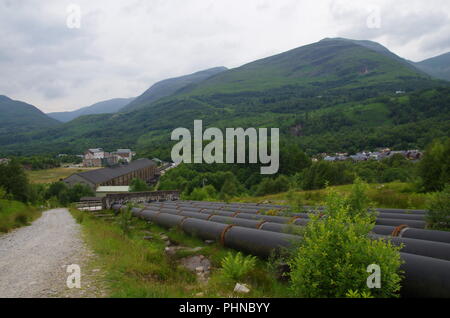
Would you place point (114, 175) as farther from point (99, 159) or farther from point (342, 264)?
point (342, 264)

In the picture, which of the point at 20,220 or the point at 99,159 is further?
the point at 99,159

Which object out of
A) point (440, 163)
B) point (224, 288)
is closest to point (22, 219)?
point (224, 288)

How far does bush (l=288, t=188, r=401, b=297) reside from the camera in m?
4.45

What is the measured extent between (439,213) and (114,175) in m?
90.1

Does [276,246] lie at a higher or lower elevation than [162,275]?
higher

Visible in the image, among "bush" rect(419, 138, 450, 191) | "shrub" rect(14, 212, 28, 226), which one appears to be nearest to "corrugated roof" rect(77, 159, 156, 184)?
"shrub" rect(14, 212, 28, 226)

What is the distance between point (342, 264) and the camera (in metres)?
4.64

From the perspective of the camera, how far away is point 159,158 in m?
148

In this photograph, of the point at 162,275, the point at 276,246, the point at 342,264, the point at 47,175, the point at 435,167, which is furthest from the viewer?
the point at 47,175

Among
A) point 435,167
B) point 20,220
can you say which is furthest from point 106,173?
point 435,167

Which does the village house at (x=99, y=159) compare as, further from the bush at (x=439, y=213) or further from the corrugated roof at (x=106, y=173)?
the bush at (x=439, y=213)

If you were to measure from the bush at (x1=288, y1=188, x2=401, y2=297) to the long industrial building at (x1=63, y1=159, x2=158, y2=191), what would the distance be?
78300 mm

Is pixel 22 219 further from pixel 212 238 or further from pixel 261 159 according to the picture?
pixel 261 159
